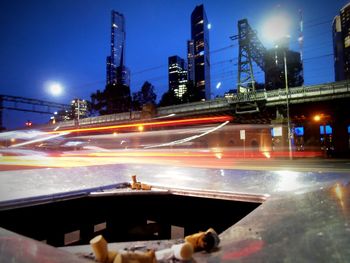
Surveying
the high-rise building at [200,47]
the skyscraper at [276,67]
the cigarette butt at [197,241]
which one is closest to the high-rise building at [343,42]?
the skyscraper at [276,67]

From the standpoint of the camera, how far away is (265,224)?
259 cm

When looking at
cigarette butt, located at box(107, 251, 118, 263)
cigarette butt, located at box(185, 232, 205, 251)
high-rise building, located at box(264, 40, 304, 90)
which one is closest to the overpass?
high-rise building, located at box(264, 40, 304, 90)

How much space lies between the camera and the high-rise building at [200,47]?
512 ft

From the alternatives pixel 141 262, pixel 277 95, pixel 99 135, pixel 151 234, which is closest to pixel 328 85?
pixel 277 95

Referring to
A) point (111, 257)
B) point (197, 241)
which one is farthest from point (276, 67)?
point (111, 257)

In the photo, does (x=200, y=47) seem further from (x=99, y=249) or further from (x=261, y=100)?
(x=99, y=249)

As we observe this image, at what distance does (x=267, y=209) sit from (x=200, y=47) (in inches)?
6806

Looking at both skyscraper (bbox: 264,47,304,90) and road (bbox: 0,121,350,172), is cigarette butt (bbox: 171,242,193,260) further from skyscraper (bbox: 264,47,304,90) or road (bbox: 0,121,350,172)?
skyscraper (bbox: 264,47,304,90)

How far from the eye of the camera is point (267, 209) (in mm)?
3057

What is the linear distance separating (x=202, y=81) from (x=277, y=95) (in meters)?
115

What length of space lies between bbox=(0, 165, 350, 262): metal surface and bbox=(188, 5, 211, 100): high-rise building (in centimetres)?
15180

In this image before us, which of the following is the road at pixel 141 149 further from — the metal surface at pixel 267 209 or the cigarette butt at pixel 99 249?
the cigarette butt at pixel 99 249

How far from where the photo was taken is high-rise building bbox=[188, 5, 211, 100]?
512ft

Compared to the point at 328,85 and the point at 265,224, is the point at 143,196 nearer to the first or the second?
the point at 265,224
